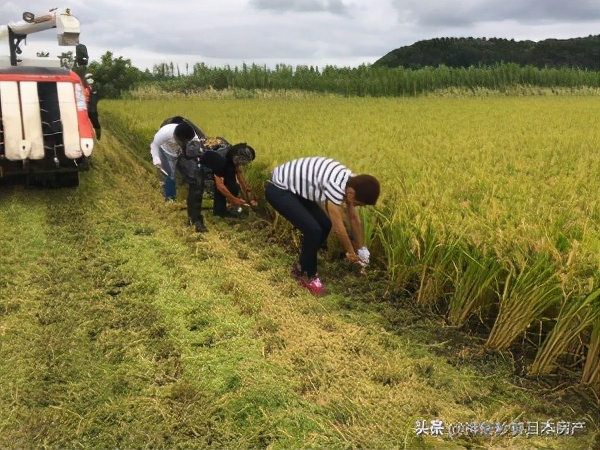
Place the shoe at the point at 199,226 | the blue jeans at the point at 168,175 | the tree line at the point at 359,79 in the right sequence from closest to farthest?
the shoe at the point at 199,226
the blue jeans at the point at 168,175
the tree line at the point at 359,79

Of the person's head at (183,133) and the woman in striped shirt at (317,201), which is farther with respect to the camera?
the person's head at (183,133)

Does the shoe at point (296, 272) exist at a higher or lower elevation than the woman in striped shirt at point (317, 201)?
lower

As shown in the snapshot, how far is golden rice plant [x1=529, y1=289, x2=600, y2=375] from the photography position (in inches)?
101

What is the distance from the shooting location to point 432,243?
340cm

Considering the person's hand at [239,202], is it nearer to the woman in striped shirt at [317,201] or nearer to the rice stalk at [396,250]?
the woman in striped shirt at [317,201]

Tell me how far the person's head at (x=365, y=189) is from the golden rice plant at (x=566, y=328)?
4.36 feet

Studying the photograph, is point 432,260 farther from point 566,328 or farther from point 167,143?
point 167,143

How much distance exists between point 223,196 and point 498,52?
8489 cm

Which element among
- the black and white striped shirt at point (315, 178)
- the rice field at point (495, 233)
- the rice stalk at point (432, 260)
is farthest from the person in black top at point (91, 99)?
the rice stalk at point (432, 260)

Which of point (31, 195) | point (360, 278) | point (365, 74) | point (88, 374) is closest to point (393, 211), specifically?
point (360, 278)

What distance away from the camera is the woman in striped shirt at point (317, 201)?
368 cm

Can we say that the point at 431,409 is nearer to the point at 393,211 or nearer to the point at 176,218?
the point at 393,211

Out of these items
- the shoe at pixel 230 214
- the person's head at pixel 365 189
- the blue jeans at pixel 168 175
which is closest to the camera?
the person's head at pixel 365 189

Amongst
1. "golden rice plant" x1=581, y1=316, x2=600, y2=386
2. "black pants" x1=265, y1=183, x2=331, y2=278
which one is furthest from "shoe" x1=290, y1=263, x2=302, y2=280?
"golden rice plant" x1=581, y1=316, x2=600, y2=386
